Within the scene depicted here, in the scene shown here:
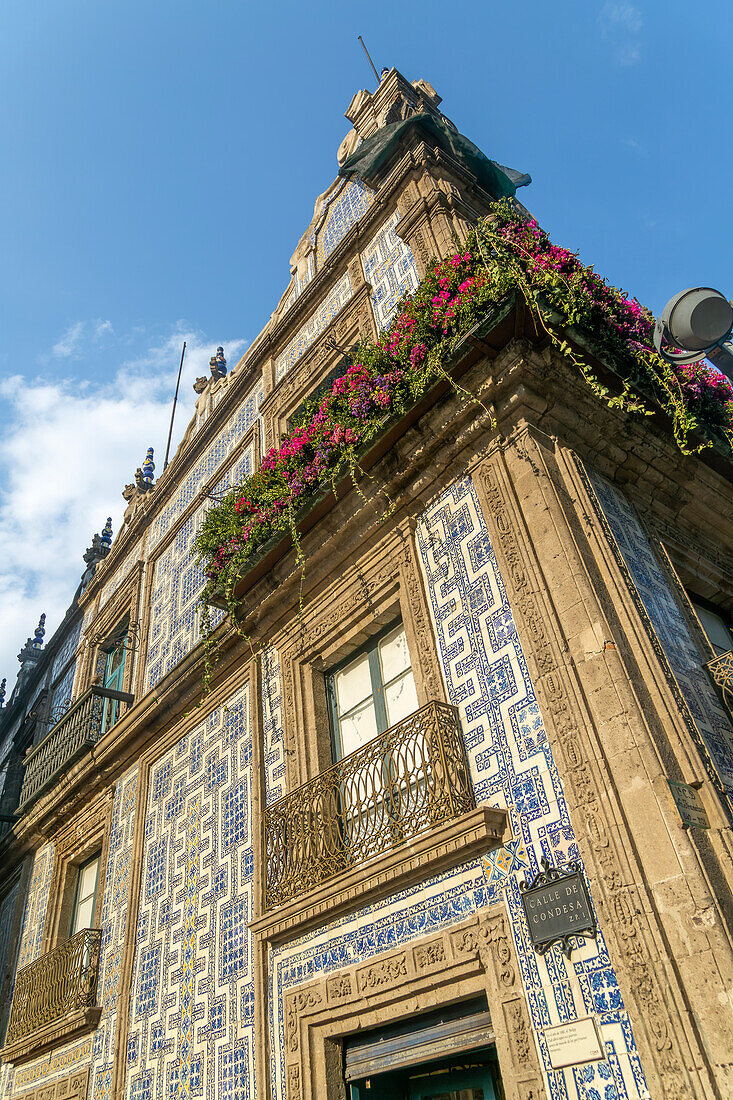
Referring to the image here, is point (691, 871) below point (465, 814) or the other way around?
below

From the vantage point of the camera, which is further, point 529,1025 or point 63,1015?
point 63,1015

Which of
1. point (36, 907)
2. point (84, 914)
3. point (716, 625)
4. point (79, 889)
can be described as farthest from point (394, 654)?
point (36, 907)

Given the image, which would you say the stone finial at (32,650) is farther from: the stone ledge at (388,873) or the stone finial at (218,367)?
the stone ledge at (388,873)

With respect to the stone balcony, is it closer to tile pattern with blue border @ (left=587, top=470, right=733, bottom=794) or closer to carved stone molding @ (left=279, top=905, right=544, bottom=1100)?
carved stone molding @ (left=279, top=905, right=544, bottom=1100)

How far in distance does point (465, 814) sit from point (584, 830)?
29.3 inches

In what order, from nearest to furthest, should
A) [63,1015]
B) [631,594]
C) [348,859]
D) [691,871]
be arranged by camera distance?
[691,871] < [631,594] < [348,859] < [63,1015]

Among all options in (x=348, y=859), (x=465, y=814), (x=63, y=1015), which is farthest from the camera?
(x=63, y=1015)

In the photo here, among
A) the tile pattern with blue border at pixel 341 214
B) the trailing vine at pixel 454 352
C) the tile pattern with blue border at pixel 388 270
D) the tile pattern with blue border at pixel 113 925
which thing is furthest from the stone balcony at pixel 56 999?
the tile pattern with blue border at pixel 341 214

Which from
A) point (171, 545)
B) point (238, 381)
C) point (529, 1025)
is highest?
point (238, 381)

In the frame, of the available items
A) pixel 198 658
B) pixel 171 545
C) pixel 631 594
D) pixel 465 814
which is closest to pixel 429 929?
pixel 465 814

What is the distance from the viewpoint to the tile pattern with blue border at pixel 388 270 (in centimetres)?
819

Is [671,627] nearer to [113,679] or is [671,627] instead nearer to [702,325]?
[702,325]

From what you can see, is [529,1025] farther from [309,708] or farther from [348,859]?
[309,708]

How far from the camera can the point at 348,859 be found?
5469mm
